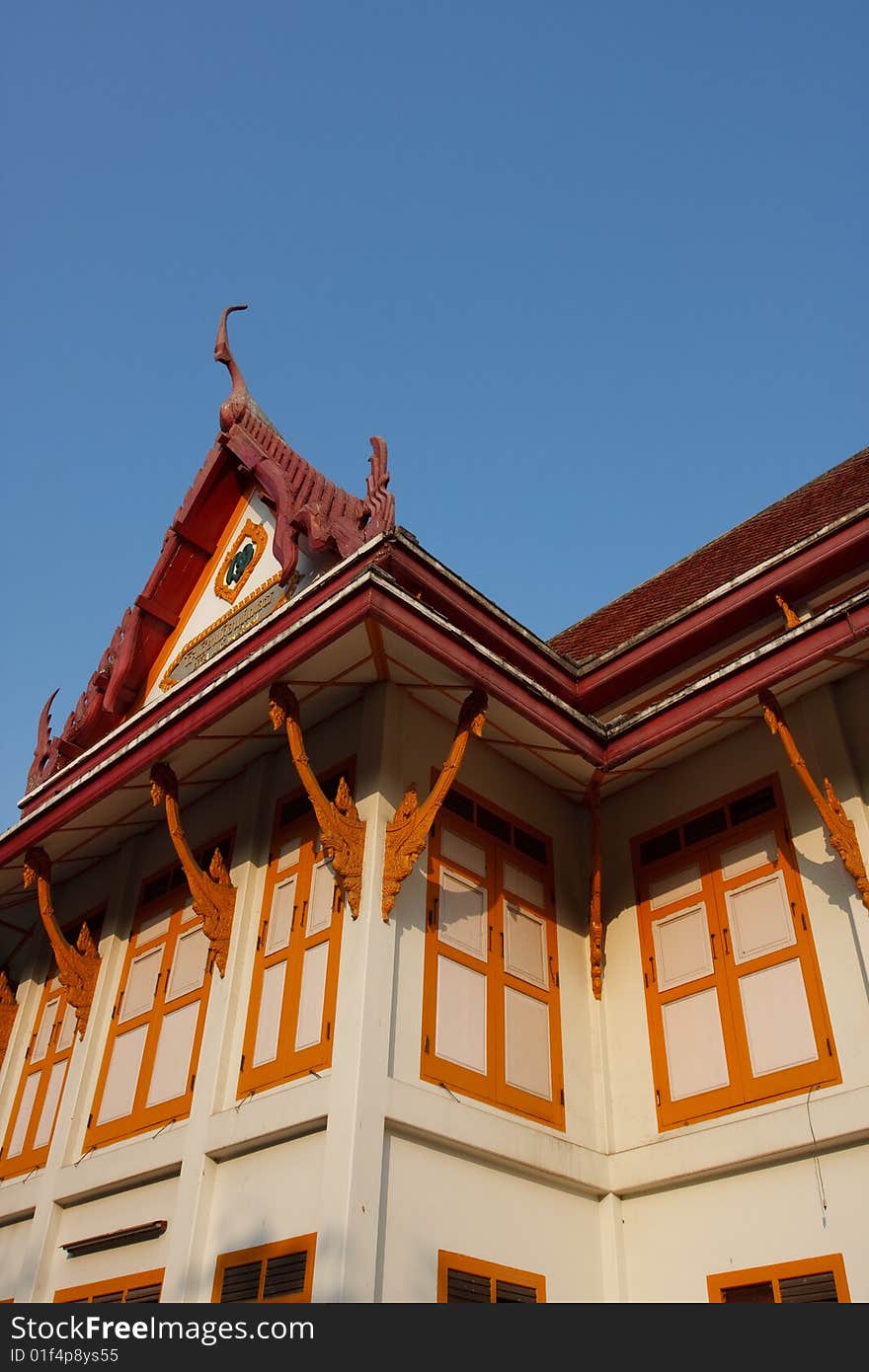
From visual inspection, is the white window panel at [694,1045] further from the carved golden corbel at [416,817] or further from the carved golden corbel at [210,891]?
the carved golden corbel at [210,891]

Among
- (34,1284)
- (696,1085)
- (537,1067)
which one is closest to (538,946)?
(537,1067)

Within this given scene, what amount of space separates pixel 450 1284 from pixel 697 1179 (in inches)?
76.2

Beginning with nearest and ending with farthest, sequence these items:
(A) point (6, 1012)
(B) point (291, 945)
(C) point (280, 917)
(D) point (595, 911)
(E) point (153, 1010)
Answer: (B) point (291, 945) → (C) point (280, 917) → (D) point (595, 911) → (E) point (153, 1010) → (A) point (6, 1012)

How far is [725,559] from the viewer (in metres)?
12.7

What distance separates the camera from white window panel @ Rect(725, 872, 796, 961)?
820 centimetres

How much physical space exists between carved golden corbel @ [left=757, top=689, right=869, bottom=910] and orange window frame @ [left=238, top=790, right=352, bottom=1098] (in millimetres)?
3002

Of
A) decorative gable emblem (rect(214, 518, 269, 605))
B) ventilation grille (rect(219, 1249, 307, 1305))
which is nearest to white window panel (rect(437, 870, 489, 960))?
ventilation grille (rect(219, 1249, 307, 1305))

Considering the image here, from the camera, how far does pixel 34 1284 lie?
885 cm

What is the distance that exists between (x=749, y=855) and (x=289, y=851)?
3382mm

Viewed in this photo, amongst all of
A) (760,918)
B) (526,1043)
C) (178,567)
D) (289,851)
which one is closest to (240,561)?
(178,567)

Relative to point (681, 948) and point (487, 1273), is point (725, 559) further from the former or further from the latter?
point (487, 1273)

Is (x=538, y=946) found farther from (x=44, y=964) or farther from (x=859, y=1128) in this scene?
(x=44, y=964)

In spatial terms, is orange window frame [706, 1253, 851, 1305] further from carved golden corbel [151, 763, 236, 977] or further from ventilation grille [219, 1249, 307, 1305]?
carved golden corbel [151, 763, 236, 977]

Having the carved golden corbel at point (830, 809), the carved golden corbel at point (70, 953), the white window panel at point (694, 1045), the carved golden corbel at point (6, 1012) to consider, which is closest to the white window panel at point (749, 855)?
the carved golden corbel at point (830, 809)
